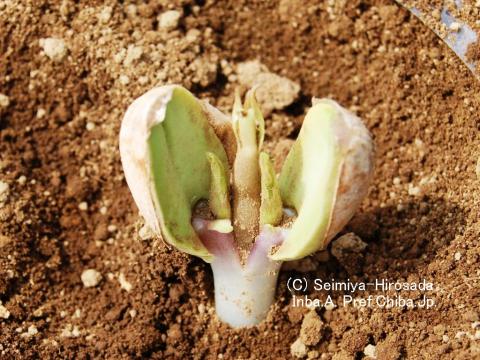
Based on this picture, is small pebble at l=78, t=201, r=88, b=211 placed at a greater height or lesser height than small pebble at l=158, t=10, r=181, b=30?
lesser

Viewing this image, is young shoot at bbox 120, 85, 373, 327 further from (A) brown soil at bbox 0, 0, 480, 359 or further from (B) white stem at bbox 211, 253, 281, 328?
(A) brown soil at bbox 0, 0, 480, 359

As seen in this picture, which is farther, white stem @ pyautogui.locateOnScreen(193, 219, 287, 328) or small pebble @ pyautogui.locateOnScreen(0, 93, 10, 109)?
small pebble @ pyautogui.locateOnScreen(0, 93, 10, 109)

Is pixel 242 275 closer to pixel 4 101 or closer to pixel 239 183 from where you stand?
pixel 239 183

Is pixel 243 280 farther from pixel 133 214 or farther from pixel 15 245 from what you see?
pixel 15 245

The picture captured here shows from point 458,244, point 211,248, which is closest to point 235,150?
point 211,248

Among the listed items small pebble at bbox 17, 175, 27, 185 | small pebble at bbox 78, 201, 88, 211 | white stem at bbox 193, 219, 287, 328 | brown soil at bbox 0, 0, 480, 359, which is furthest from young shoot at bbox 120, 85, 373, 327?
small pebble at bbox 17, 175, 27, 185

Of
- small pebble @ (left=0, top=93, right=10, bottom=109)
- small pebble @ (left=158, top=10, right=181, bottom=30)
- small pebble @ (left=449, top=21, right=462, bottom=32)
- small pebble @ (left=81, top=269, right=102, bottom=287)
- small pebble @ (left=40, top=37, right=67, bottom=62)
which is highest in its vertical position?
small pebble @ (left=449, top=21, right=462, bottom=32)
